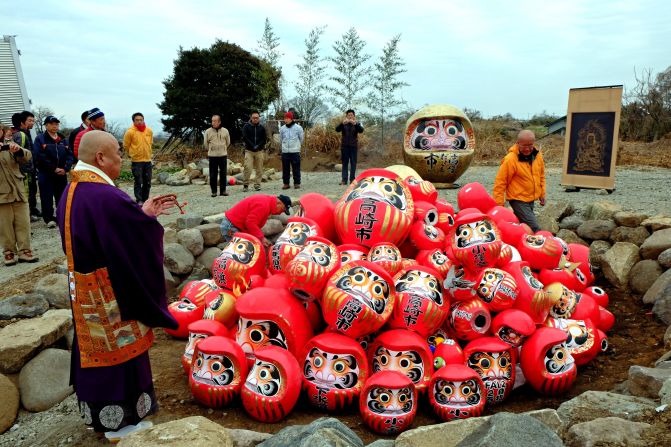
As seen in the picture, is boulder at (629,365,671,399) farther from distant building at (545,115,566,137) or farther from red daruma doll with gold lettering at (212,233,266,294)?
distant building at (545,115,566,137)

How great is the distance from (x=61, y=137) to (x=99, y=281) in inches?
251

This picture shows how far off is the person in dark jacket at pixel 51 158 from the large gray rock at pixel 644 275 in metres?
8.18

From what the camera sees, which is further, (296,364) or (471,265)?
(471,265)

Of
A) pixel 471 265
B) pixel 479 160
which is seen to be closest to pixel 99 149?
pixel 471 265

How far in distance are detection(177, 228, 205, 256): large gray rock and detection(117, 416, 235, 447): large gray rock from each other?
176 inches

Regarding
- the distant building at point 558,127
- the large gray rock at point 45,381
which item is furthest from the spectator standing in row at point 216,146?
the distant building at point 558,127

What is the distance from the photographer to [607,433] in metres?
2.49

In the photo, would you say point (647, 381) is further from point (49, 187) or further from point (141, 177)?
point (49, 187)

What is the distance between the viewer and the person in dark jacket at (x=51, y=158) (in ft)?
26.7

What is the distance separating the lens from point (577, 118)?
1017 centimetres

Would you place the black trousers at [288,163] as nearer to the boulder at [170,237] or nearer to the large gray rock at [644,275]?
the boulder at [170,237]

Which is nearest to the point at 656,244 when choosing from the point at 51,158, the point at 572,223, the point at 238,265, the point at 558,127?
the point at 572,223

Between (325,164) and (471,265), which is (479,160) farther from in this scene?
(471,265)

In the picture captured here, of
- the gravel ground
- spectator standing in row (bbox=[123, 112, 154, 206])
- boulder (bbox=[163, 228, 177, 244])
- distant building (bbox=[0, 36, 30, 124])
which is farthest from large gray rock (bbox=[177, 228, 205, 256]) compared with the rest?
distant building (bbox=[0, 36, 30, 124])
